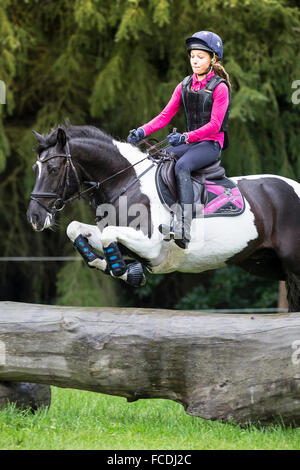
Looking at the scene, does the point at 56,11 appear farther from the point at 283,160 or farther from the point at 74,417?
the point at 74,417

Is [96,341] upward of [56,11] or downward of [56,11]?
downward

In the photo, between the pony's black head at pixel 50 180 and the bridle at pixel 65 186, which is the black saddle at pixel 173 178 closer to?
the bridle at pixel 65 186

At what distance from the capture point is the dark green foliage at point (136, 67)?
336 inches

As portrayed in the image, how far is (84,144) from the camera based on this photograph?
500 cm

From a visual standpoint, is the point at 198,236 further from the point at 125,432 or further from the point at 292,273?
the point at 125,432

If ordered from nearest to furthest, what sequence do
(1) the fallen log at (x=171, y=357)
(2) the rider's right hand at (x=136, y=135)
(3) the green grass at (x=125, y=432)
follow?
(3) the green grass at (x=125, y=432) → (1) the fallen log at (x=171, y=357) → (2) the rider's right hand at (x=136, y=135)

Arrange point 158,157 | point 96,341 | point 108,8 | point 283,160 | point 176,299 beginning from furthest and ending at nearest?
point 176,299, point 283,160, point 108,8, point 158,157, point 96,341

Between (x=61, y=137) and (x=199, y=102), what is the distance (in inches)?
42.9

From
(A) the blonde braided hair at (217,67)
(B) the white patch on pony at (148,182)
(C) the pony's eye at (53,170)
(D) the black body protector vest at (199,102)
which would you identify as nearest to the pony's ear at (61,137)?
(C) the pony's eye at (53,170)

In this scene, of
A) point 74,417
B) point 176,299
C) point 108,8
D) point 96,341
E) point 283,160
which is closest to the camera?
point 96,341

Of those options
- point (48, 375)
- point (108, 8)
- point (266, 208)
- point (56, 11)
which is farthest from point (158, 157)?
point (56, 11)

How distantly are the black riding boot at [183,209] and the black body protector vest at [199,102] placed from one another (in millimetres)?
470

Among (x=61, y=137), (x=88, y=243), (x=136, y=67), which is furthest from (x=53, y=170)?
(x=136, y=67)

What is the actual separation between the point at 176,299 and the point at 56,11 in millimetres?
5823
